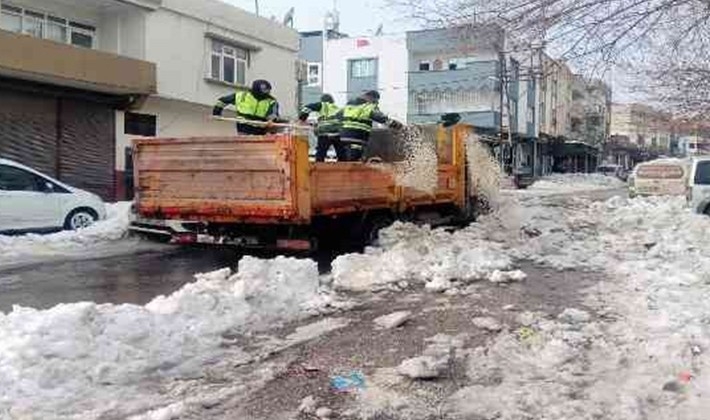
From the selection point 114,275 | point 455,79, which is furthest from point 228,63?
point 455,79

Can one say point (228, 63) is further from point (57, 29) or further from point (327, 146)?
point (327, 146)

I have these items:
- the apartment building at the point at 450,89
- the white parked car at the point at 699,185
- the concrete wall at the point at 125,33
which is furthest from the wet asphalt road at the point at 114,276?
the apartment building at the point at 450,89

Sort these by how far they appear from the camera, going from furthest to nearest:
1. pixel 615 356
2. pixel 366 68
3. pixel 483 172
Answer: pixel 366 68 < pixel 483 172 < pixel 615 356

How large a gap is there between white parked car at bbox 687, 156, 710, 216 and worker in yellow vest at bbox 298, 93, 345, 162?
890 centimetres

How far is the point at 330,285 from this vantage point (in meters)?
8.95

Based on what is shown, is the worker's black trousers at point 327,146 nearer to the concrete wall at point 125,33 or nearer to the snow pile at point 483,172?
the snow pile at point 483,172

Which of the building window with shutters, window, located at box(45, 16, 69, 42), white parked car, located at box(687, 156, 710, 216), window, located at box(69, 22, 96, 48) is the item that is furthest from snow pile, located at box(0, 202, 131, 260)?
the building window with shutters

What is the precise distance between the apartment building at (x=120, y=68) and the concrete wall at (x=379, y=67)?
72.1 ft

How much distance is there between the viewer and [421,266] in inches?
378

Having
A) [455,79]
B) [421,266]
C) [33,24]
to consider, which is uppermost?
[455,79]

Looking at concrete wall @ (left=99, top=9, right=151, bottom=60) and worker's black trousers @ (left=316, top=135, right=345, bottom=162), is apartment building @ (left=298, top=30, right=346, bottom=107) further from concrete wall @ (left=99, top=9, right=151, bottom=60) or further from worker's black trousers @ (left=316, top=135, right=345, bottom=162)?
worker's black trousers @ (left=316, top=135, right=345, bottom=162)

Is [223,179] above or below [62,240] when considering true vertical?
above

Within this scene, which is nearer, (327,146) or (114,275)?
(114,275)

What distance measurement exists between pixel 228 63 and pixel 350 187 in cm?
1850
